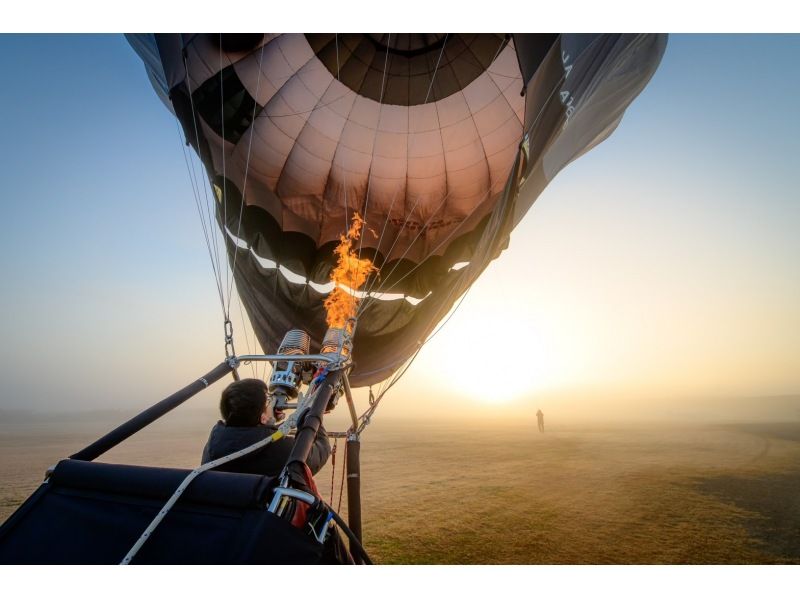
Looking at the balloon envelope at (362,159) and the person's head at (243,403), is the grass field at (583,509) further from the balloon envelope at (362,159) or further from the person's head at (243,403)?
the person's head at (243,403)

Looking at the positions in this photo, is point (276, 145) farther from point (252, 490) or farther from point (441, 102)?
point (252, 490)

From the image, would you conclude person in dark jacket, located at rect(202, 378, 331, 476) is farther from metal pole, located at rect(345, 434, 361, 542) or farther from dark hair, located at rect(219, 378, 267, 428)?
metal pole, located at rect(345, 434, 361, 542)

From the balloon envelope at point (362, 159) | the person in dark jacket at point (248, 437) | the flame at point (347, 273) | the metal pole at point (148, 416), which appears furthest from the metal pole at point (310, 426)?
the flame at point (347, 273)

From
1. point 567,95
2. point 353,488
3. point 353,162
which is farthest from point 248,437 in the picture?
point 353,162

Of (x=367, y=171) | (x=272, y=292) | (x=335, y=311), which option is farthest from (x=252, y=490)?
(x=367, y=171)

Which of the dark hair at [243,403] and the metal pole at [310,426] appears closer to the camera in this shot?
the metal pole at [310,426]

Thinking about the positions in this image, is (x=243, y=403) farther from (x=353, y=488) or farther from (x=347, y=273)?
(x=347, y=273)

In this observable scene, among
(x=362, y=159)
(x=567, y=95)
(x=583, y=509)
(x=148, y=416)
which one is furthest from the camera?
(x=362, y=159)
